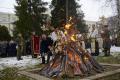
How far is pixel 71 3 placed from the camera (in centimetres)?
3553

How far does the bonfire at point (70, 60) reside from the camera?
38.6 ft

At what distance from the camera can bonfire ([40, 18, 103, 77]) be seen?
38.6 ft

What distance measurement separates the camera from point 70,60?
11922 mm

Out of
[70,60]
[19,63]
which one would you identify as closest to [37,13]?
[19,63]

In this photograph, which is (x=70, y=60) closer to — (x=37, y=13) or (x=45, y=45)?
(x=45, y=45)

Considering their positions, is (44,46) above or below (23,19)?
below

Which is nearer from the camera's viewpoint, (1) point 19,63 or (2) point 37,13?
(1) point 19,63

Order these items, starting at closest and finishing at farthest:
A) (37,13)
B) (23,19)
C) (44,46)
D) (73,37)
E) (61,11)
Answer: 1. (73,37)
2. (44,46)
3. (23,19)
4. (37,13)
5. (61,11)

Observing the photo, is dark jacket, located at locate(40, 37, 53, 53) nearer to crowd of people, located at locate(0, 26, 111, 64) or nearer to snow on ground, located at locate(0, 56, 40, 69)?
crowd of people, located at locate(0, 26, 111, 64)

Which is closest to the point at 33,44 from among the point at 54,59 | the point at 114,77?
the point at 54,59

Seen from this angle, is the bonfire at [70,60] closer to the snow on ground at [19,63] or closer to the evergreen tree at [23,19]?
the snow on ground at [19,63]

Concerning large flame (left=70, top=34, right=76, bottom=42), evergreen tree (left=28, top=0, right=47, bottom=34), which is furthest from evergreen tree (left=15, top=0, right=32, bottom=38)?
large flame (left=70, top=34, right=76, bottom=42)

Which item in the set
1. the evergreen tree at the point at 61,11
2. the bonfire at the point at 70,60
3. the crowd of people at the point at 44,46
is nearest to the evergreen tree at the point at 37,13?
the evergreen tree at the point at 61,11

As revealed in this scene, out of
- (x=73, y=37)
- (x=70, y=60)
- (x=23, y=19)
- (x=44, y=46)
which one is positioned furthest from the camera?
(x=23, y=19)
